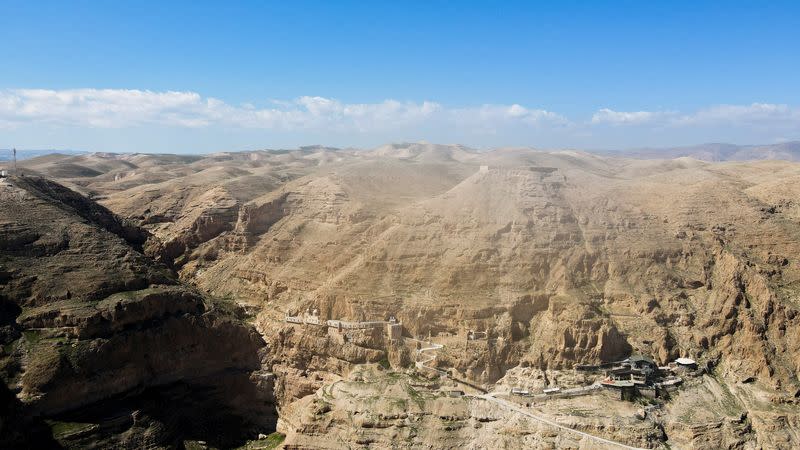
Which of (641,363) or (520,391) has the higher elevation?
(641,363)

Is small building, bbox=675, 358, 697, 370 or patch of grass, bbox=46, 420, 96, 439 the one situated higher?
small building, bbox=675, 358, 697, 370

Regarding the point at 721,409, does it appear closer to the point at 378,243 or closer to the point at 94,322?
the point at 378,243

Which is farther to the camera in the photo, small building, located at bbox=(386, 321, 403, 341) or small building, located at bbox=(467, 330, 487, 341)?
small building, located at bbox=(386, 321, 403, 341)

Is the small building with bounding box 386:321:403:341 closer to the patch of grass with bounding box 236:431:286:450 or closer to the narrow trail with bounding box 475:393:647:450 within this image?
the narrow trail with bounding box 475:393:647:450

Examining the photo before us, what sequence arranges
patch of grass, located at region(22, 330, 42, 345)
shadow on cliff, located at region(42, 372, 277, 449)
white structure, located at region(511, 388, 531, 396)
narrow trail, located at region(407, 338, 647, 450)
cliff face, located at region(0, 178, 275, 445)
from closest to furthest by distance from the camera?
narrow trail, located at region(407, 338, 647, 450) < shadow on cliff, located at region(42, 372, 277, 449) < cliff face, located at region(0, 178, 275, 445) < patch of grass, located at region(22, 330, 42, 345) < white structure, located at region(511, 388, 531, 396)

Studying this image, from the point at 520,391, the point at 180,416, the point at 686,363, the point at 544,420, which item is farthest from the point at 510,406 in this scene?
the point at 180,416

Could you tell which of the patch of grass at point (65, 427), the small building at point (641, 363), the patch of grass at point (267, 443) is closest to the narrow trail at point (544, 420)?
the small building at point (641, 363)

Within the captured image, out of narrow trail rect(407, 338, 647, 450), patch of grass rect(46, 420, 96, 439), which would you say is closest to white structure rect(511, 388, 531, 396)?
narrow trail rect(407, 338, 647, 450)

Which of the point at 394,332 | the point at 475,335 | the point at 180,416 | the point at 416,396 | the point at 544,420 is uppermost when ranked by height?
the point at 475,335

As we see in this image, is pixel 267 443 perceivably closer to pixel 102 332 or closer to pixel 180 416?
pixel 180 416
